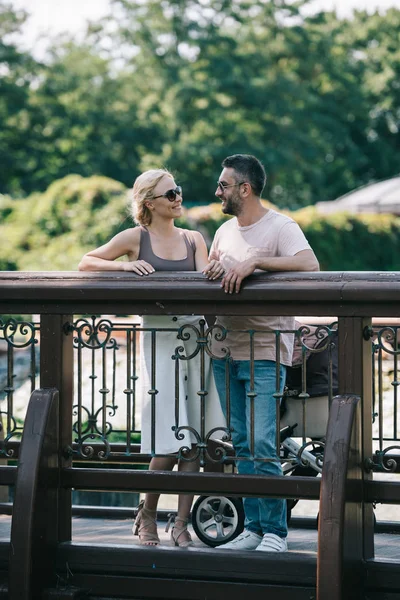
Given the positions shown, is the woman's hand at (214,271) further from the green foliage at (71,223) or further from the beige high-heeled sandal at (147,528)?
the green foliage at (71,223)

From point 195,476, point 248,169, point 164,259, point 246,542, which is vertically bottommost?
point 246,542

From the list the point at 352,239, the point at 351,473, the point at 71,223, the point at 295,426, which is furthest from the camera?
the point at 352,239

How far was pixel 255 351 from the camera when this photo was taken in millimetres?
4547

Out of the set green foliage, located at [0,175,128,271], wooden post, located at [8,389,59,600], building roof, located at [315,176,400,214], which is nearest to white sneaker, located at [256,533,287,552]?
wooden post, located at [8,389,59,600]

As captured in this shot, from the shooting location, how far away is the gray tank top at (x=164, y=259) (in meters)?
4.80

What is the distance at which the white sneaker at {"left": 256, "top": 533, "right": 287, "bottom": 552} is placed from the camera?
445 cm

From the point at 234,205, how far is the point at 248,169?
17cm

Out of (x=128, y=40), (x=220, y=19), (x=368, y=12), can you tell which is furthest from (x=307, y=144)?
(x=368, y=12)

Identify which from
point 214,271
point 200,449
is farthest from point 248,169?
point 200,449

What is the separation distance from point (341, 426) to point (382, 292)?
53 cm

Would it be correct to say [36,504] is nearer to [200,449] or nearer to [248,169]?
[200,449]

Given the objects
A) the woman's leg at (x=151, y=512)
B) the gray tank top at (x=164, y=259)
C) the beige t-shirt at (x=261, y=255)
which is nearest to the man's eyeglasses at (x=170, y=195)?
the gray tank top at (x=164, y=259)

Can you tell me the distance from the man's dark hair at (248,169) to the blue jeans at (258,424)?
817 mm

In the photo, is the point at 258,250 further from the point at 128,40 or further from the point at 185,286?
the point at 128,40
